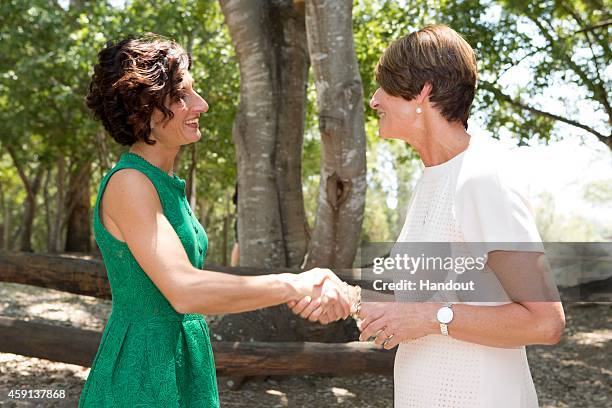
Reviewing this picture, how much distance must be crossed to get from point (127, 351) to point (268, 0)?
579cm

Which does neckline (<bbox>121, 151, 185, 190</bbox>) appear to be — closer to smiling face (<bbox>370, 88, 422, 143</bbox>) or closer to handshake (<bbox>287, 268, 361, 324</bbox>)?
handshake (<bbox>287, 268, 361, 324</bbox>)

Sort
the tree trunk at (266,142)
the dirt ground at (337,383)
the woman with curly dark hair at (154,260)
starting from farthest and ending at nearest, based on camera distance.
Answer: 1. the tree trunk at (266,142)
2. the dirt ground at (337,383)
3. the woman with curly dark hair at (154,260)

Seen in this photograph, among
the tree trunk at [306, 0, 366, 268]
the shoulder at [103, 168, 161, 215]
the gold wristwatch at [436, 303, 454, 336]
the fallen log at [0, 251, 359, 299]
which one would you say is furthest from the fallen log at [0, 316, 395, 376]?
the gold wristwatch at [436, 303, 454, 336]

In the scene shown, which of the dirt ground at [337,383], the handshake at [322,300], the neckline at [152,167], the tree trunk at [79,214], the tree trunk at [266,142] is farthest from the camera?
the tree trunk at [79,214]

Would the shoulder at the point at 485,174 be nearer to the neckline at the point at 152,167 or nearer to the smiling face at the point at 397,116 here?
the smiling face at the point at 397,116

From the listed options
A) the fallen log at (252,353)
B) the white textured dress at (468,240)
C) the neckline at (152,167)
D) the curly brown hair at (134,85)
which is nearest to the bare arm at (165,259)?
the neckline at (152,167)

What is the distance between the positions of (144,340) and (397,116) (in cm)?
106

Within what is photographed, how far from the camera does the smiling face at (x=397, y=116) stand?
6.95ft

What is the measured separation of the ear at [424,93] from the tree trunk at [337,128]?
12.0 ft

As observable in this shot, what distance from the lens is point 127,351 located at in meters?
2.12

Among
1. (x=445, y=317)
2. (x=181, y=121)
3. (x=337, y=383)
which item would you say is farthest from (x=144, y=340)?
(x=337, y=383)

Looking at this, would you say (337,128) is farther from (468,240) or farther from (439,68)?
(468,240)

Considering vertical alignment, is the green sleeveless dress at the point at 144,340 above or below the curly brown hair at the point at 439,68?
below

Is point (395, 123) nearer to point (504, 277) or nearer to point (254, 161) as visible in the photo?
point (504, 277)
